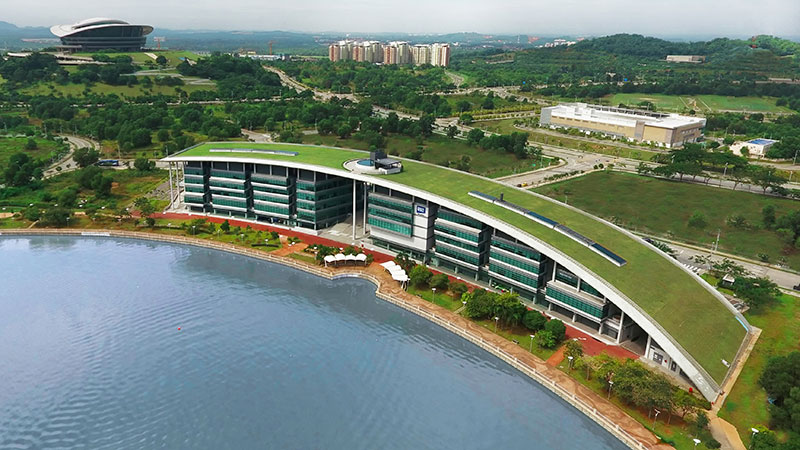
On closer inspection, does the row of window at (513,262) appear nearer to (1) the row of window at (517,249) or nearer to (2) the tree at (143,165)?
Answer: (1) the row of window at (517,249)

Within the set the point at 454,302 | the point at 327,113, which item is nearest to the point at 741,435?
the point at 454,302

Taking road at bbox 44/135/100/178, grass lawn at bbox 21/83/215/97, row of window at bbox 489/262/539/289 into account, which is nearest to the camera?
row of window at bbox 489/262/539/289

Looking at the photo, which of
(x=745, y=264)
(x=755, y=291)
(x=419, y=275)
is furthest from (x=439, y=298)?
(x=745, y=264)

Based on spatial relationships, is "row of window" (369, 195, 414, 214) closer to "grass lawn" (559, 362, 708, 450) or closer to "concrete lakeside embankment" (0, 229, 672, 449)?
"concrete lakeside embankment" (0, 229, 672, 449)

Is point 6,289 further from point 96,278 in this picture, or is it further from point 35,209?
point 35,209

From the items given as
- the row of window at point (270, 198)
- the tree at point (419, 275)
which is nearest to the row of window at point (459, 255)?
the tree at point (419, 275)

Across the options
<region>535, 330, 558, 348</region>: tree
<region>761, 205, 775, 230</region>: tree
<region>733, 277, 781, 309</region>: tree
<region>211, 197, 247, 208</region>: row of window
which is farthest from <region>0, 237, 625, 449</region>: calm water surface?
<region>761, 205, 775, 230</region>: tree
